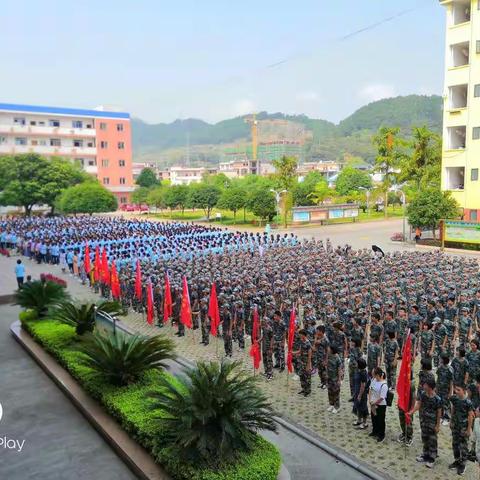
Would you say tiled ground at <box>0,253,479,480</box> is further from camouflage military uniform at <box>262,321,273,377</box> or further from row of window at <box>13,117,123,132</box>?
row of window at <box>13,117,123,132</box>

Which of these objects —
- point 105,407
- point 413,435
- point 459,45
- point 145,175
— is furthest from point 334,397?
point 145,175

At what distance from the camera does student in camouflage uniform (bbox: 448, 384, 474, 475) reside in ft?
19.9

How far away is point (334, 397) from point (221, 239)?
16281 mm

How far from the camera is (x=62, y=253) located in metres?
22.9

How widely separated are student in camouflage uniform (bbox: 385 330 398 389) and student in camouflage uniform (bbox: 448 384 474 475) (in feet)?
7.35

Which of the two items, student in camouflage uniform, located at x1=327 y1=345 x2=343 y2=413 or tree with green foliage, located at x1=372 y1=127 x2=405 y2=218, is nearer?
student in camouflage uniform, located at x1=327 y1=345 x2=343 y2=413

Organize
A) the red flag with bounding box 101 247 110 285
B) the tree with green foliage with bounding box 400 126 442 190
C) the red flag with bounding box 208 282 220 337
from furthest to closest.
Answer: the tree with green foliage with bounding box 400 126 442 190 < the red flag with bounding box 101 247 110 285 < the red flag with bounding box 208 282 220 337

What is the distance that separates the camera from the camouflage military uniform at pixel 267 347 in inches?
372

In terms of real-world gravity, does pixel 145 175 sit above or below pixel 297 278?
above

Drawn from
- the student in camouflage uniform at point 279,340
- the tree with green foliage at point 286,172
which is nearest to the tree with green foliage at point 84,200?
the tree with green foliage at point 286,172

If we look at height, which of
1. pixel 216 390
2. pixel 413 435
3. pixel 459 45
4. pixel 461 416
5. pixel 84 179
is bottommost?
pixel 413 435

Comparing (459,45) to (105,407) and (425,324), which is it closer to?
(425,324)

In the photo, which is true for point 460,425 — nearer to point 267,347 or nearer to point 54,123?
point 267,347

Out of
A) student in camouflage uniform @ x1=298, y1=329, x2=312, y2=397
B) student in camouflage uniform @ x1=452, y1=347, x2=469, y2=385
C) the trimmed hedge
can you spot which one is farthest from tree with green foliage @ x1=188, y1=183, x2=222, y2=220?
student in camouflage uniform @ x1=452, y1=347, x2=469, y2=385
